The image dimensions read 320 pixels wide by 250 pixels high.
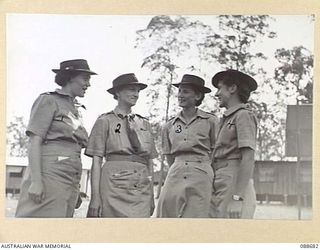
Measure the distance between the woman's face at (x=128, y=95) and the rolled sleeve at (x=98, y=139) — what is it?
2.6 inches

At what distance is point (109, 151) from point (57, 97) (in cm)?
18

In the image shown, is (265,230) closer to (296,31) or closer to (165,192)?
(165,192)

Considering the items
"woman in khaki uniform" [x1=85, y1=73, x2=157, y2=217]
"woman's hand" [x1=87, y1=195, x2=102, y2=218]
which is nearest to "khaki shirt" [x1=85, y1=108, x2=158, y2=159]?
"woman in khaki uniform" [x1=85, y1=73, x2=157, y2=217]

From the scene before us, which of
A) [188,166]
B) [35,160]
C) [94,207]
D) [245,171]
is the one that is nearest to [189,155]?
[188,166]

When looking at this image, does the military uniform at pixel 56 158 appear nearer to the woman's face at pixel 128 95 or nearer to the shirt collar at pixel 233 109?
the woman's face at pixel 128 95

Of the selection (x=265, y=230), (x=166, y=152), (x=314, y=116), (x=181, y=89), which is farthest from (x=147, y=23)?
(x=265, y=230)

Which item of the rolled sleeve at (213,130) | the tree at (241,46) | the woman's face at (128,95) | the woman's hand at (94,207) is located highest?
the tree at (241,46)

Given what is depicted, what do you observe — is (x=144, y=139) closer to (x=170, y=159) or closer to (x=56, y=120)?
(x=170, y=159)

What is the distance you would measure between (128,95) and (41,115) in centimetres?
21

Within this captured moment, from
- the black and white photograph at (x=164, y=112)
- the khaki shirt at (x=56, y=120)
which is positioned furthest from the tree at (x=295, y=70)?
A: the khaki shirt at (x=56, y=120)

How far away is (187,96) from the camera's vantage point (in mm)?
1146

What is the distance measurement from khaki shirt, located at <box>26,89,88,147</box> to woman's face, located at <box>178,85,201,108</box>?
0.79ft

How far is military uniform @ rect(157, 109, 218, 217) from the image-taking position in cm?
114

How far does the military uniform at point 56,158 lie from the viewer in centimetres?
112
